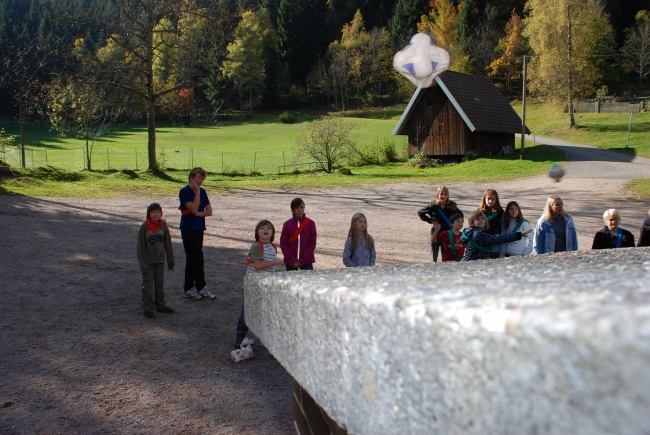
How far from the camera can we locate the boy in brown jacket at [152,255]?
722 centimetres

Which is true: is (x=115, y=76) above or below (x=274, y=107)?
below

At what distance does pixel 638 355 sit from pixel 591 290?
0.68ft

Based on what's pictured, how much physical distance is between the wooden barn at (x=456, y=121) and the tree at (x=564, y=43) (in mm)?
13905

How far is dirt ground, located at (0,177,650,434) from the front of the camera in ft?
15.6

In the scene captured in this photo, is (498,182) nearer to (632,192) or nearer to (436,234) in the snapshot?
(632,192)

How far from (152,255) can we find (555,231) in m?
5.45

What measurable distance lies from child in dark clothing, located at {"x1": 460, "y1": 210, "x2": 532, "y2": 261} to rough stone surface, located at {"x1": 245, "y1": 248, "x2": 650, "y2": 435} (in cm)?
567

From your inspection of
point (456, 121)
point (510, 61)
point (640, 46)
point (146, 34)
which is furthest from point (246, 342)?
point (640, 46)

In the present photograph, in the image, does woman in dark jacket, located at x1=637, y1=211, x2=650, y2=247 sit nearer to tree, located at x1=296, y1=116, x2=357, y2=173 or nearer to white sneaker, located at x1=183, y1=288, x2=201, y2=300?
white sneaker, located at x1=183, y1=288, x2=201, y2=300

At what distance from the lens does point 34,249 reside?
11430mm

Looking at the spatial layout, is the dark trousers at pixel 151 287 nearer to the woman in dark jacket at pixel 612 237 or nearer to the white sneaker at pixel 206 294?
the white sneaker at pixel 206 294

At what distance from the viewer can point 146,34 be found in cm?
2514

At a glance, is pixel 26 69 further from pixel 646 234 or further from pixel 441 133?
pixel 646 234

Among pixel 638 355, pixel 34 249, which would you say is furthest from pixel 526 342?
pixel 34 249
